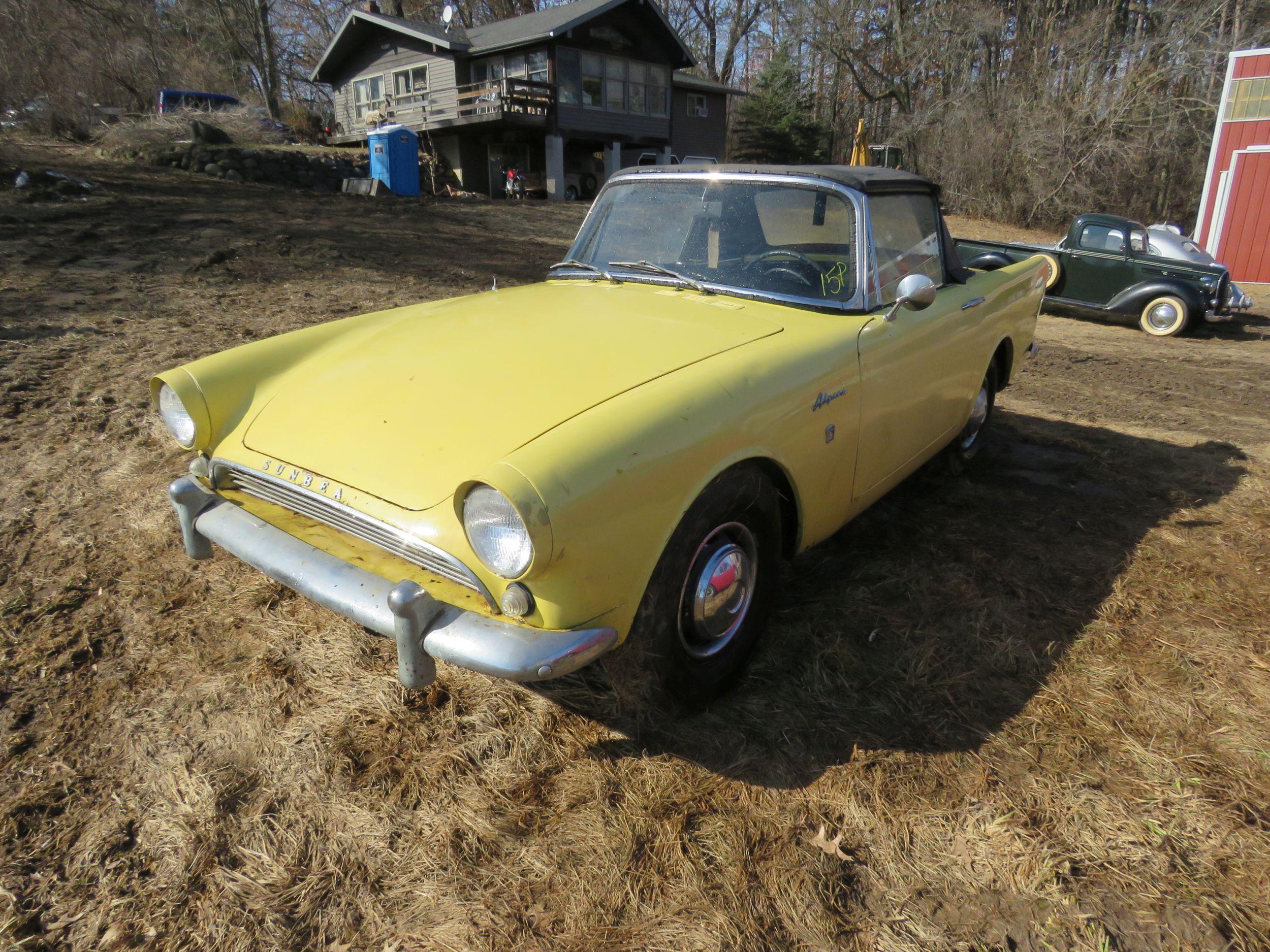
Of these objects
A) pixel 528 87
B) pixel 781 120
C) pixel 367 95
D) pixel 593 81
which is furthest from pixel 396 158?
pixel 781 120

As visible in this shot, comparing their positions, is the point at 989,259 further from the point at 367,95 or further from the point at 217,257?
the point at 367,95

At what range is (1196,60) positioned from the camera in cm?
2097

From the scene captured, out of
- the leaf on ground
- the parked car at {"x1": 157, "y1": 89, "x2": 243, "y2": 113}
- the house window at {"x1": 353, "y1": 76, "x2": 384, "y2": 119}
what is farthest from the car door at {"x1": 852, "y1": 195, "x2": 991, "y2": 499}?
the house window at {"x1": 353, "y1": 76, "x2": 384, "y2": 119}

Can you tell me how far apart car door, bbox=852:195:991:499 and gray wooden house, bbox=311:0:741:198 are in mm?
21661

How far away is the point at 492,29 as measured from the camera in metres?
26.3

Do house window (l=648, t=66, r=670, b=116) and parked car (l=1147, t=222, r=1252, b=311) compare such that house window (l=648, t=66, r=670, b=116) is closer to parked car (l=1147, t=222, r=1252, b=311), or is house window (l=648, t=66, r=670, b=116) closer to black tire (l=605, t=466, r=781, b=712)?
parked car (l=1147, t=222, r=1252, b=311)

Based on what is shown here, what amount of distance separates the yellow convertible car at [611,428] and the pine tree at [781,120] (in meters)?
28.0

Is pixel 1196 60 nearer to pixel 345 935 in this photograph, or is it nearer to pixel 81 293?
pixel 81 293

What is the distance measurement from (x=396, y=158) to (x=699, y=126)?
1736 centimetres

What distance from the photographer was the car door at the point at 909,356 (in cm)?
303

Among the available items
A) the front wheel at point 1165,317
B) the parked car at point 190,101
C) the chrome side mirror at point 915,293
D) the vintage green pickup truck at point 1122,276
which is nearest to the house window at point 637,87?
the parked car at point 190,101

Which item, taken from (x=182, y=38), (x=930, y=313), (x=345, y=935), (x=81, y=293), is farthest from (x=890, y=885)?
(x=182, y=38)

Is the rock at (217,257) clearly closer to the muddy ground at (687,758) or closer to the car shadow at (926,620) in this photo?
the muddy ground at (687,758)

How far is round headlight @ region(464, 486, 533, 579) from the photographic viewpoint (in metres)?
1.89
